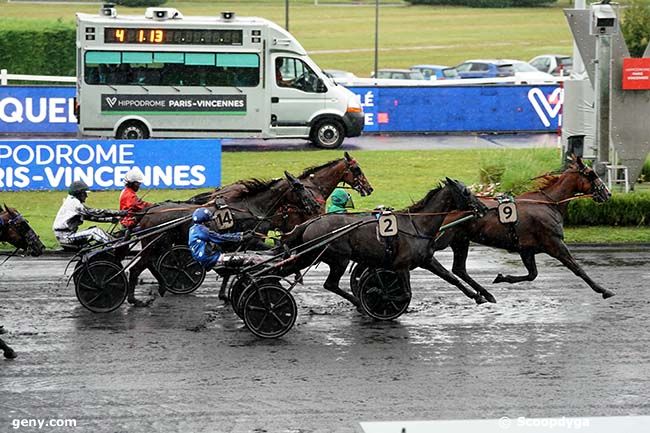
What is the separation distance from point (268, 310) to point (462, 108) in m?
20.3

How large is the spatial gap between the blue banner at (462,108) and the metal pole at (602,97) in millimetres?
10827

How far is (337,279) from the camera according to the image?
45.2 feet

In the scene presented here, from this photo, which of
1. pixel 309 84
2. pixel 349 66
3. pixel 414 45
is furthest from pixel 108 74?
pixel 414 45

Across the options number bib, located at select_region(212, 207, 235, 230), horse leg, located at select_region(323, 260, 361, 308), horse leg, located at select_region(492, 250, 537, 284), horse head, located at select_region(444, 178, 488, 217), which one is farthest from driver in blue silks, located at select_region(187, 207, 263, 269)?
horse leg, located at select_region(492, 250, 537, 284)

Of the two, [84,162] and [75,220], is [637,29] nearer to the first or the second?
[84,162]

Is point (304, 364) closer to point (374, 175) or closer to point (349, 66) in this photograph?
point (374, 175)

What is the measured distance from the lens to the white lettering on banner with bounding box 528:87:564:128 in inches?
1275

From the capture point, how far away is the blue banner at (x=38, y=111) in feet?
98.1

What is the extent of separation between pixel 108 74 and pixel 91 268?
580 inches

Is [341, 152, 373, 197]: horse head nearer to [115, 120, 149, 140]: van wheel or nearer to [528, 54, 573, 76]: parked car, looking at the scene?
[115, 120, 149, 140]: van wheel

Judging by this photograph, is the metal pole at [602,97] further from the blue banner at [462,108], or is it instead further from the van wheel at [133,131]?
the van wheel at [133,131]

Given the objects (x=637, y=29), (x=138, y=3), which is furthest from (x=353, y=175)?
(x=138, y=3)

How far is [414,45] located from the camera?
59250mm

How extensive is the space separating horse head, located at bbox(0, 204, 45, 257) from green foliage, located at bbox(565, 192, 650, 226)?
10.0 m
